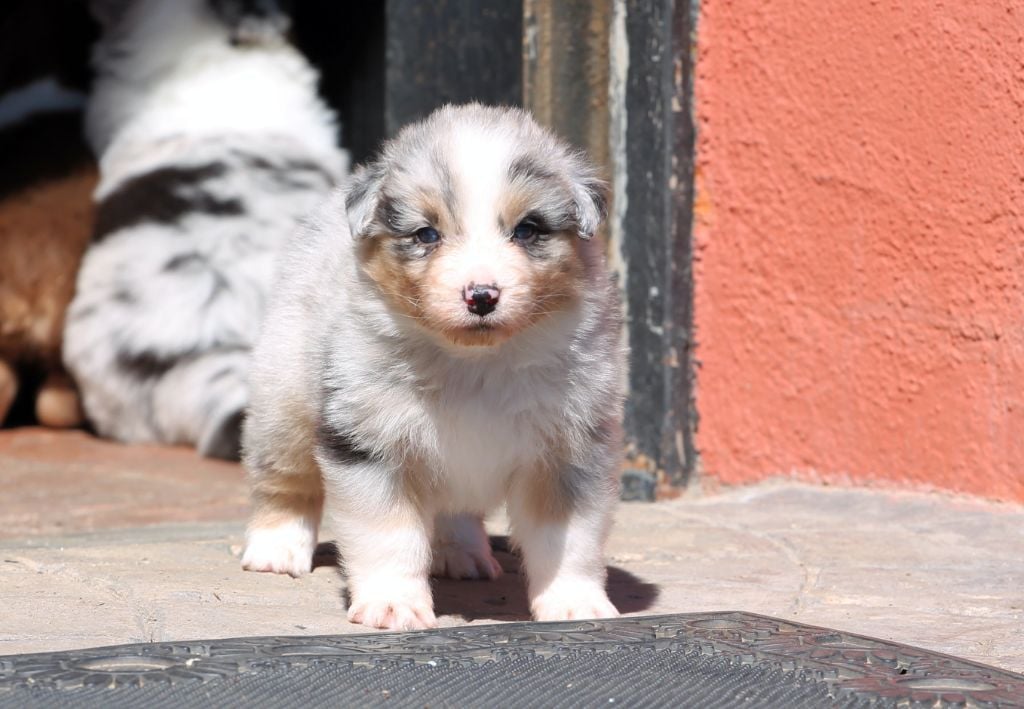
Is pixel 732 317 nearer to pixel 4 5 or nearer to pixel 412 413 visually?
pixel 412 413

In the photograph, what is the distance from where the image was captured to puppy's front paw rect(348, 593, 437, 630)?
11.0 ft

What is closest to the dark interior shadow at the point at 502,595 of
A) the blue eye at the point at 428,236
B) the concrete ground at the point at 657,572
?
the concrete ground at the point at 657,572

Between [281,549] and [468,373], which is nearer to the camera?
[468,373]

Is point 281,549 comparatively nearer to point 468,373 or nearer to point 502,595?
point 502,595

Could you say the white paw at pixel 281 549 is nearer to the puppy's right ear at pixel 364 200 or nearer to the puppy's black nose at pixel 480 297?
the puppy's right ear at pixel 364 200

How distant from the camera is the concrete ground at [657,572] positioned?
11.1 feet

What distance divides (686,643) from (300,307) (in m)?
1.42

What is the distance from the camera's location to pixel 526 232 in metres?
3.33

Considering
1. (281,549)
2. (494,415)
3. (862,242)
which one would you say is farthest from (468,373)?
(862,242)

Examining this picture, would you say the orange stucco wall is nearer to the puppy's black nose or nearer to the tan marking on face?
the tan marking on face

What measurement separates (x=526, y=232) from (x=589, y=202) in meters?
0.21

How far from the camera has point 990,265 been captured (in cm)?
456

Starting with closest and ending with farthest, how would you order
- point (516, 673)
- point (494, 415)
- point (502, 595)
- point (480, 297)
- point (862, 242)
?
point (516, 673)
point (480, 297)
point (494, 415)
point (502, 595)
point (862, 242)

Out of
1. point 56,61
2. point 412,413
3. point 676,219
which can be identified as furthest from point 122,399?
point 412,413
